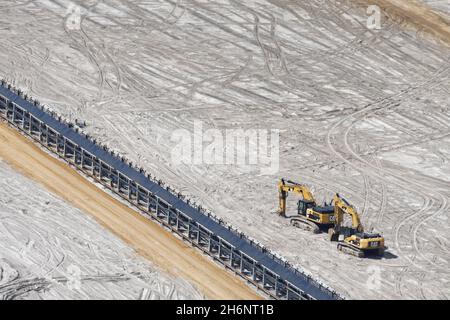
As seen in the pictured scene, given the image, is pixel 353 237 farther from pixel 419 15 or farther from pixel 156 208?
pixel 419 15

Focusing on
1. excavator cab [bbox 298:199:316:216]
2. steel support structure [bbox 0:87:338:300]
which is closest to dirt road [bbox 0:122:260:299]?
steel support structure [bbox 0:87:338:300]

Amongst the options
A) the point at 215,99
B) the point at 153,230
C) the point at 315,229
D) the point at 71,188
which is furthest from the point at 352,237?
the point at 215,99

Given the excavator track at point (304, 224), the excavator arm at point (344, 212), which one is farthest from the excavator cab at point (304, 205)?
the excavator arm at point (344, 212)

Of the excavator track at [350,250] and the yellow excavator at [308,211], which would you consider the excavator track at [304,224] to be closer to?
the yellow excavator at [308,211]

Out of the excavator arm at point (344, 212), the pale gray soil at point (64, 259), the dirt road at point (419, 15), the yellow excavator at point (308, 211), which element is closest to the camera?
the pale gray soil at point (64, 259)

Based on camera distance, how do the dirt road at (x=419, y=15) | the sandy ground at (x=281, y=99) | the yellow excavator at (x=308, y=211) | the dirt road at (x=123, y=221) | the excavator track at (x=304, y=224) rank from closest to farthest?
the dirt road at (x=123, y=221)
the yellow excavator at (x=308, y=211)
the excavator track at (x=304, y=224)
the sandy ground at (x=281, y=99)
the dirt road at (x=419, y=15)

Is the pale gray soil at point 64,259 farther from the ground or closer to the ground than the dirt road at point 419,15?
closer to the ground

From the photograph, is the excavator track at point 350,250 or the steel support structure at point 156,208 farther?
the excavator track at point 350,250

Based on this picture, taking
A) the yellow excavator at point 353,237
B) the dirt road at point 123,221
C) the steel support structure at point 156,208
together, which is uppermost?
the yellow excavator at point 353,237
